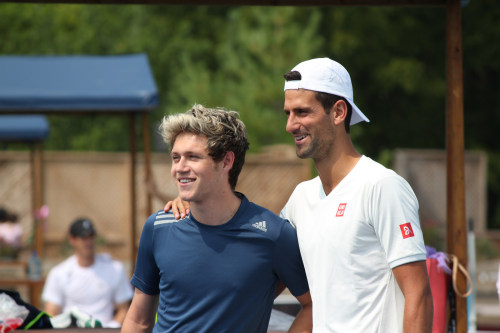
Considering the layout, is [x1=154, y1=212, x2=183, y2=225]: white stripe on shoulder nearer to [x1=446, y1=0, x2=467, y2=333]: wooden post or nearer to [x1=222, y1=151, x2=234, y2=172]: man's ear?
[x1=222, y1=151, x2=234, y2=172]: man's ear

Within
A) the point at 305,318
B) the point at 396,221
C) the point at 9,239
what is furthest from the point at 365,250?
the point at 9,239

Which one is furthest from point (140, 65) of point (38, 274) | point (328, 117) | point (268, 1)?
point (328, 117)

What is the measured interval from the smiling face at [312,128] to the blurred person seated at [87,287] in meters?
4.57

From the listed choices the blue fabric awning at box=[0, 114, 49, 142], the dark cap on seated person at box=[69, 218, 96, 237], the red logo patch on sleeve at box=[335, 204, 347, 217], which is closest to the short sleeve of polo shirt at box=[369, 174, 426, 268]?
the red logo patch on sleeve at box=[335, 204, 347, 217]

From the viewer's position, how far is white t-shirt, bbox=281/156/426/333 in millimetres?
2658

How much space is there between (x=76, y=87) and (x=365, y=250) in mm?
6077

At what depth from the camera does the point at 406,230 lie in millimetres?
2658

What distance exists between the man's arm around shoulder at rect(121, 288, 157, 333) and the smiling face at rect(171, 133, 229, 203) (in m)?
0.51

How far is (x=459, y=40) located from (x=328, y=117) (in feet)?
5.23

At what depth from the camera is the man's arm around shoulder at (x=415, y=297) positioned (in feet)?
8.59

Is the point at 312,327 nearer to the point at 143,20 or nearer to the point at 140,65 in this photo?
the point at 140,65

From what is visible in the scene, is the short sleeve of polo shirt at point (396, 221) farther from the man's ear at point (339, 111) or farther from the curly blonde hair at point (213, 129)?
the curly blonde hair at point (213, 129)

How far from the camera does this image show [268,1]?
416 centimetres

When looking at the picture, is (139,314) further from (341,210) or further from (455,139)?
(455,139)
